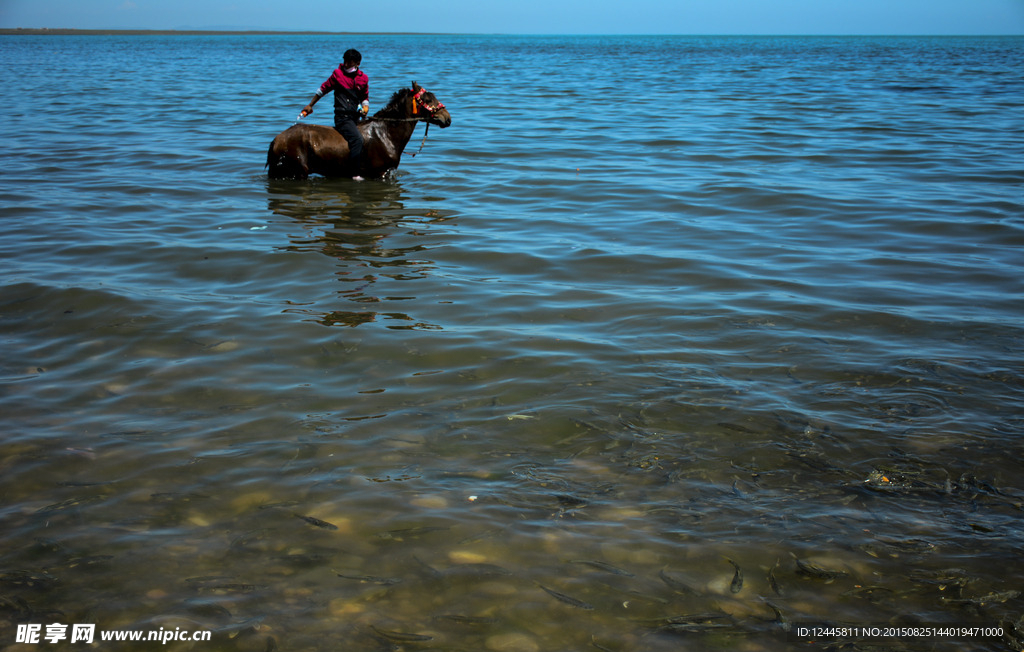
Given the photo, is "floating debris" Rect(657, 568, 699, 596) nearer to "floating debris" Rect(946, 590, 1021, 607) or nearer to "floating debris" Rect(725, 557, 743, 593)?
"floating debris" Rect(725, 557, 743, 593)

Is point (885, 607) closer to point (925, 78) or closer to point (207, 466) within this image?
point (207, 466)

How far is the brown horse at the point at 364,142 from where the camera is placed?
11.9m

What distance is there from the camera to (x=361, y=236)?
923cm

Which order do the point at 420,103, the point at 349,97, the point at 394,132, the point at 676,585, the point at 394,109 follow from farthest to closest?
the point at 394,132, the point at 394,109, the point at 420,103, the point at 349,97, the point at 676,585

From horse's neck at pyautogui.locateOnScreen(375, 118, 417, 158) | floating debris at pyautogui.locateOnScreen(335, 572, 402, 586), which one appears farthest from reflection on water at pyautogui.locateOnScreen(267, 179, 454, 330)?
floating debris at pyautogui.locateOnScreen(335, 572, 402, 586)

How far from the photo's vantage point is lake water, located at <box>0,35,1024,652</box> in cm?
330

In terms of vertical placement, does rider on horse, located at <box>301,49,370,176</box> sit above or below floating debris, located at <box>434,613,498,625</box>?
above

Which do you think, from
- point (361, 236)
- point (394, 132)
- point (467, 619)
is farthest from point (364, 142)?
point (467, 619)

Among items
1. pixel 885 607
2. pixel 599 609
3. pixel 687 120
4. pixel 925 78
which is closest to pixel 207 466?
pixel 599 609

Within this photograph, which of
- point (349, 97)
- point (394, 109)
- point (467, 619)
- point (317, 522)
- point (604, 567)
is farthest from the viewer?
point (394, 109)

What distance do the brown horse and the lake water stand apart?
0.60 meters

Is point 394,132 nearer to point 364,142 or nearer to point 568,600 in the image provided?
point 364,142

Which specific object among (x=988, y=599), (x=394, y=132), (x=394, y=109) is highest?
(x=394, y=109)

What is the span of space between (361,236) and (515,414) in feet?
16.4
